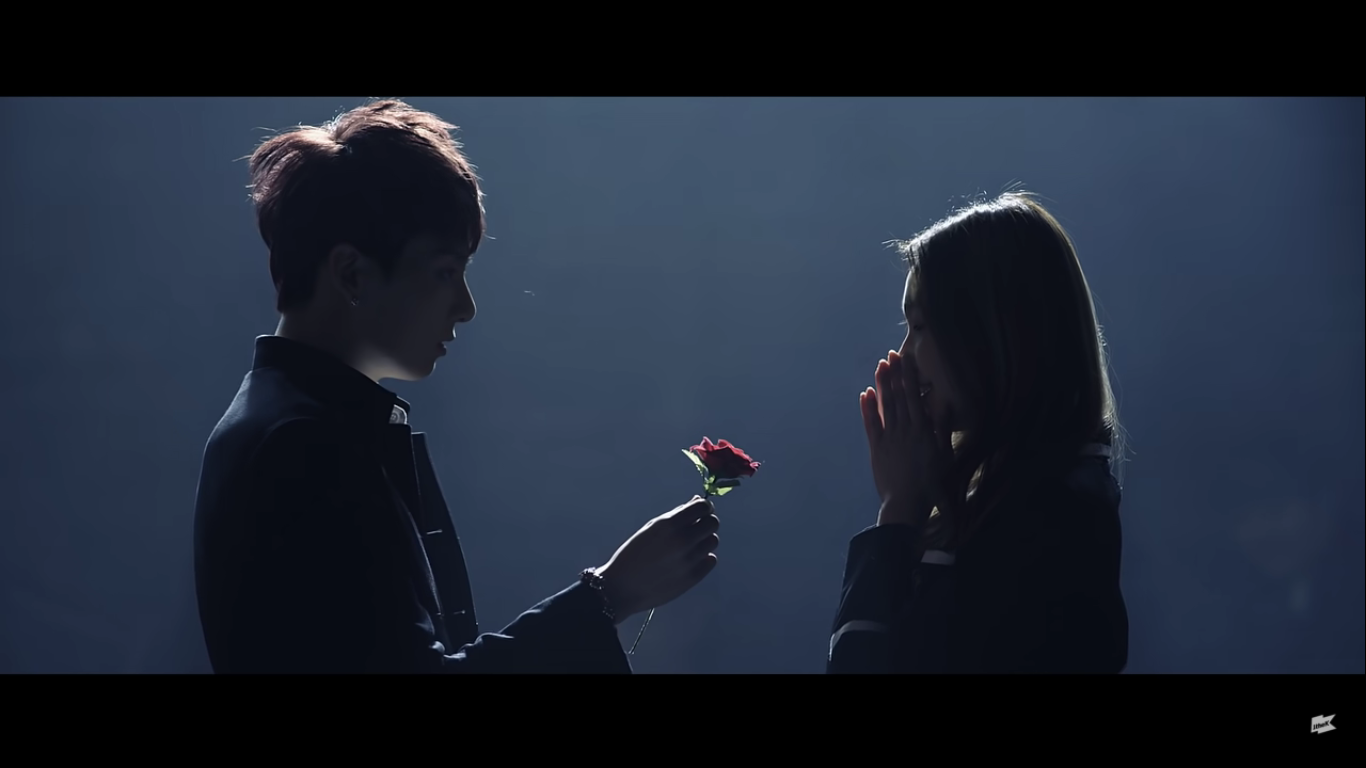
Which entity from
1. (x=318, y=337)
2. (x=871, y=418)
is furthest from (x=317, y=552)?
(x=871, y=418)

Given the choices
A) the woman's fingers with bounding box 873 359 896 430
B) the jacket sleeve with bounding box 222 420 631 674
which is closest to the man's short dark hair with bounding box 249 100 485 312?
the jacket sleeve with bounding box 222 420 631 674

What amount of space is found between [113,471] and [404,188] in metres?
2.46

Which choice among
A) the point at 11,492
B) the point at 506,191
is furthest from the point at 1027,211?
the point at 11,492

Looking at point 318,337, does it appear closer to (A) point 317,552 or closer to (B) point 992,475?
(A) point 317,552

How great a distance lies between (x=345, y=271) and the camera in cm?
95

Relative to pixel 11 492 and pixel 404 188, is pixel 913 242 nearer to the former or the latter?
pixel 404 188

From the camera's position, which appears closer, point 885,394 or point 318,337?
point 318,337

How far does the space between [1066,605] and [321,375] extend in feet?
2.73

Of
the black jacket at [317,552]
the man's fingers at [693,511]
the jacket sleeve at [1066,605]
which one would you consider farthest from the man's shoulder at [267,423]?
the jacket sleeve at [1066,605]

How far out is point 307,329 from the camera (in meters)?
0.97

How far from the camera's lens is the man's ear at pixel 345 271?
944 mm

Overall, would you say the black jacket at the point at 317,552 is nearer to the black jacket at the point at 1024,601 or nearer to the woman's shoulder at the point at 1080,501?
the black jacket at the point at 1024,601

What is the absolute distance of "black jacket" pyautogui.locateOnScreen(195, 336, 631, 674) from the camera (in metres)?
0.81

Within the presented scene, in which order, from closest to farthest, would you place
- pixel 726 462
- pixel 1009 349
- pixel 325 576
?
pixel 325 576
pixel 1009 349
pixel 726 462
